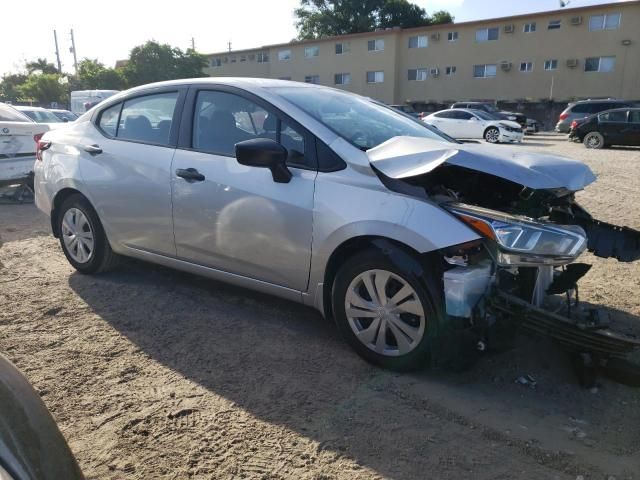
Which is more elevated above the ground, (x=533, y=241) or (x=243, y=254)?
(x=533, y=241)

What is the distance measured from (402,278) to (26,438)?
2.04m

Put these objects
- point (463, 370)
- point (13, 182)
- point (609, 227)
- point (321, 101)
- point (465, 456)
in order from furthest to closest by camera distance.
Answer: point (13, 182) → point (321, 101) → point (609, 227) → point (463, 370) → point (465, 456)

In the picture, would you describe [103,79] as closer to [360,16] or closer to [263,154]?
[360,16]

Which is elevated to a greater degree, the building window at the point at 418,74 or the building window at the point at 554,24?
the building window at the point at 554,24

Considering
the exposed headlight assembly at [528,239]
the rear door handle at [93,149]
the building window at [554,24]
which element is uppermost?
the building window at [554,24]

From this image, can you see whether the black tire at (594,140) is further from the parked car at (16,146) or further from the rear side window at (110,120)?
the rear side window at (110,120)

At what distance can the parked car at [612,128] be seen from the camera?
17.9m

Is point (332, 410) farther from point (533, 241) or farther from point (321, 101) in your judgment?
point (321, 101)

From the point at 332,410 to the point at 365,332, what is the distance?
573mm

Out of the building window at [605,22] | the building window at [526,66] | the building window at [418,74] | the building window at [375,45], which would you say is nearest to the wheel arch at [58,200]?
the building window at [605,22]

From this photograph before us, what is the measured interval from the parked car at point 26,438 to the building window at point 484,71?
137 ft

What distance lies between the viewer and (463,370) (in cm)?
304

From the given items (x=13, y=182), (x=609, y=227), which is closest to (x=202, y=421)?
(x=609, y=227)

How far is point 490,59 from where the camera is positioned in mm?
38688
